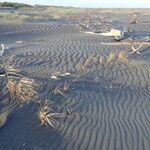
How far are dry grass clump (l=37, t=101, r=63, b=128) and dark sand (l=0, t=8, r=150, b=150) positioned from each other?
0.40 ft

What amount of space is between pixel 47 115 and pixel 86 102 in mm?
1620

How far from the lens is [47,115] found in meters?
8.83

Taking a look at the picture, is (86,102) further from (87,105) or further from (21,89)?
(21,89)

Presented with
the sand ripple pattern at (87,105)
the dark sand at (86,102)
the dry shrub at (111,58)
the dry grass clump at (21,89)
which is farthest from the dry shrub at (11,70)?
the dry shrub at (111,58)

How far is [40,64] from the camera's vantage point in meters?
13.6

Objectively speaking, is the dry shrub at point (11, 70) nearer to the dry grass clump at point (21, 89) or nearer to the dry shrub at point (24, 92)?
the dry grass clump at point (21, 89)

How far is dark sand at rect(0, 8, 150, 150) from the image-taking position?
8113 millimetres

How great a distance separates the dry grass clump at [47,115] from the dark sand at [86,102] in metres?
0.12

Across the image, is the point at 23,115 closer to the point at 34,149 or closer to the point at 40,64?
the point at 34,149

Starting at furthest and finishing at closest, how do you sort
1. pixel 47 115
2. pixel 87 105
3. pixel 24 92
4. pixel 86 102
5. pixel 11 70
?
pixel 11 70, pixel 86 102, pixel 87 105, pixel 24 92, pixel 47 115

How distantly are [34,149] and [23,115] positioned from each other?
4.95 feet

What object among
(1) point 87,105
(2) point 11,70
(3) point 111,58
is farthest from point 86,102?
(3) point 111,58

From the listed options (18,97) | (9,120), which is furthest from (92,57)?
(9,120)

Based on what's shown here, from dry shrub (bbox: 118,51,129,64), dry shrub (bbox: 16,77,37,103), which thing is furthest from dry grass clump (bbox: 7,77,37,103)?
dry shrub (bbox: 118,51,129,64)
